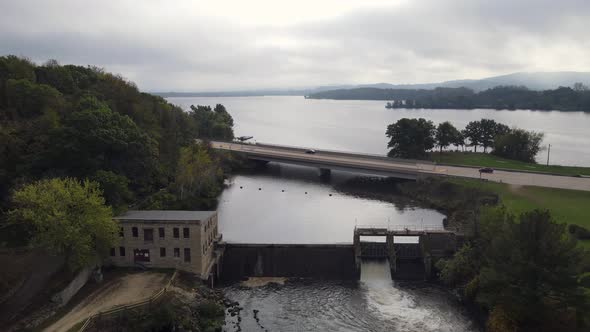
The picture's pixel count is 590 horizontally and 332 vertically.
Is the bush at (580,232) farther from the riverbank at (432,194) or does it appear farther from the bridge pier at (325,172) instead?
the bridge pier at (325,172)

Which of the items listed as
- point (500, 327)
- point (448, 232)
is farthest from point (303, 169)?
point (500, 327)

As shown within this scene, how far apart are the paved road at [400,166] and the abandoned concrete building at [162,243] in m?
52.1

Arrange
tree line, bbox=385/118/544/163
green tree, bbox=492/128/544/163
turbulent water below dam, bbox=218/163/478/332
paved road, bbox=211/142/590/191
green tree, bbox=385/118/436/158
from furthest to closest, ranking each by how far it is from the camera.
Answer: green tree, bbox=492/128/544/163
tree line, bbox=385/118/544/163
green tree, bbox=385/118/436/158
paved road, bbox=211/142/590/191
turbulent water below dam, bbox=218/163/478/332

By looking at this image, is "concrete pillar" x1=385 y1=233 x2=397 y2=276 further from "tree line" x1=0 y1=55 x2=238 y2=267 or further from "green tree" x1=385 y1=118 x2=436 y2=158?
"green tree" x1=385 y1=118 x2=436 y2=158

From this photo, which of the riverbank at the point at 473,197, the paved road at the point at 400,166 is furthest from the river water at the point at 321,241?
the paved road at the point at 400,166

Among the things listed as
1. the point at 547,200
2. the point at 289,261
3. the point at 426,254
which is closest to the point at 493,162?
the point at 547,200

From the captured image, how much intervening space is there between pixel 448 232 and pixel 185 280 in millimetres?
29557

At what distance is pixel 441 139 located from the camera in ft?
336

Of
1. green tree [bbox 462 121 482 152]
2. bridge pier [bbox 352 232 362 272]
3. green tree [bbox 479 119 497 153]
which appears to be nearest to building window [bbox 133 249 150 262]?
bridge pier [bbox 352 232 362 272]

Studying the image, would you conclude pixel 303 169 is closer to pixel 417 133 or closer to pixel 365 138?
pixel 417 133

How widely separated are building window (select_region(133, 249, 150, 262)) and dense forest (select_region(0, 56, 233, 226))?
Result: 22.2ft

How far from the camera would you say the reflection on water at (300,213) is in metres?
59.7

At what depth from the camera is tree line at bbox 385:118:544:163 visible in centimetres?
9750

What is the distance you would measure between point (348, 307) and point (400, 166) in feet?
170
